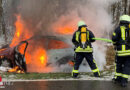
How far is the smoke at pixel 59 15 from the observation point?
8064 millimetres

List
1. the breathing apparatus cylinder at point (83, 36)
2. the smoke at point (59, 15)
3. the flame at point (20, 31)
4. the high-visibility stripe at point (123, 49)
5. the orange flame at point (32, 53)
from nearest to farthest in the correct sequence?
the high-visibility stripe at point (123, 49) → the breathing apparatus cylinder at point (83, 36) → the orange flame at point (32, 53) → the flame at point (20, 31) → the smoke at point (59, 15)

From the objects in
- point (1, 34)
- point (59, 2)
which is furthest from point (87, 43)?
point (1, 34)

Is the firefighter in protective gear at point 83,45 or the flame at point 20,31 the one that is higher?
the flame at point 20,31

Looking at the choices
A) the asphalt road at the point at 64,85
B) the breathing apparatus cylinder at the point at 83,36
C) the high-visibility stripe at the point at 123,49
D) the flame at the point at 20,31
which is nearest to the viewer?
the asphalt road at the point at 64,85

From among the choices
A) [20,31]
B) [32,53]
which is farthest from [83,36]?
[20,31]

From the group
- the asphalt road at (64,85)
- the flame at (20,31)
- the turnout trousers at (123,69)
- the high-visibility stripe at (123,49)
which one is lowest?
the asphalt road at (64,85)

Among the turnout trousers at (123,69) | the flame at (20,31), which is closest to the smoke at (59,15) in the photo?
the flame at (20,31)

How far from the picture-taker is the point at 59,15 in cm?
834

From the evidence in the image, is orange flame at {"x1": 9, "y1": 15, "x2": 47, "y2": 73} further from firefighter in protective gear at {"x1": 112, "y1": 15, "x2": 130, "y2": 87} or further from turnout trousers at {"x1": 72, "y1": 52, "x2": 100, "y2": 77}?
firefighter in protective gear at {"x1": 112, "y1": 15, "x2": 130, "y2": 87}

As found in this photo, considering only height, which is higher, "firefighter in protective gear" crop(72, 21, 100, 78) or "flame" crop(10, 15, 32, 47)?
"flame" crop(10, 15, 32, 47)

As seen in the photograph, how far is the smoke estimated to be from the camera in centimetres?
806

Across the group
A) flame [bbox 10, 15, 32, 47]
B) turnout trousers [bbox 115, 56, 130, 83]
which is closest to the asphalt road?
turnout trousers [bbox 115, 56, 130, 83]

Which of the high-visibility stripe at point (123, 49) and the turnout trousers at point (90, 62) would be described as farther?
the turnout trousers at point (90, 62)

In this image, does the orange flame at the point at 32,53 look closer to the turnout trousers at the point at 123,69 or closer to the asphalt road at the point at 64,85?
the asphalt road at the point at 64,85
